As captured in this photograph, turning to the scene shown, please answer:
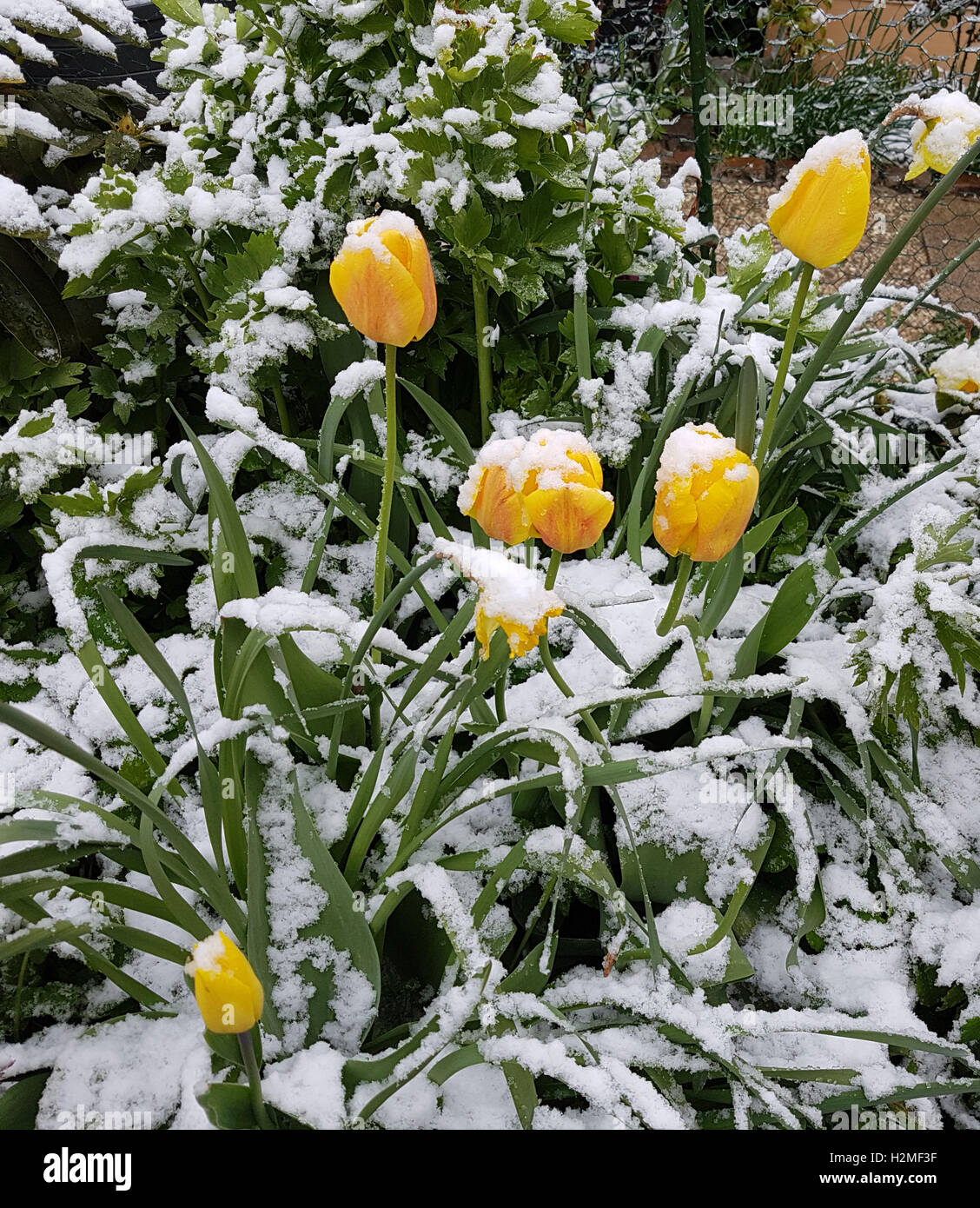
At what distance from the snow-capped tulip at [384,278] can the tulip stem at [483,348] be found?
1.27ft

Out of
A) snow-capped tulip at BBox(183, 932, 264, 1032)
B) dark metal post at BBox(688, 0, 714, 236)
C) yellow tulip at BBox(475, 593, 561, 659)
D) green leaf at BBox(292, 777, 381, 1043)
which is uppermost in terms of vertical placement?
dark metal post at BBox(688, 0, 714, 236)

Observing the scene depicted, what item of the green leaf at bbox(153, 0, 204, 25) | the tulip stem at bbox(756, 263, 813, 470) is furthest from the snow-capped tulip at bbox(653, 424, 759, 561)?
the green leaf at bbox(153, 0, 204, 25)

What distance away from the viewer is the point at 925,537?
2.63 ft

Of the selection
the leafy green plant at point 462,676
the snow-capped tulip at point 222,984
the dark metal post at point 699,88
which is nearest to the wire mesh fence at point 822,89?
the dark metal post at point 699,88

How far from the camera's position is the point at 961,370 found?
3.81 ft

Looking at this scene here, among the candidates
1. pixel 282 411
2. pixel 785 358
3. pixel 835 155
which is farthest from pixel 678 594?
pixel 282 411

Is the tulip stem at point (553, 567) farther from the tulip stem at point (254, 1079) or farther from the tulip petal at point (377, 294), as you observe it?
the tulip stem at point (254, 1079)

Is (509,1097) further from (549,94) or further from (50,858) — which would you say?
(549,94)

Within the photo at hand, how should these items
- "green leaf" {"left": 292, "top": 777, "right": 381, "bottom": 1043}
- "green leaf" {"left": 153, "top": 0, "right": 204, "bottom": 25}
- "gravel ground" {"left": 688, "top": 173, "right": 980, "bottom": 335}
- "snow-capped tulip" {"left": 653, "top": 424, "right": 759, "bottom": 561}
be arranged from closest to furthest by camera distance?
"snow-capped tulip" {"left": 653, "top": 424, "right": 759, "bottom": 561} < "green leaf" {"left": 292, "top": 777, "right": 381, "bottom": 1043} < "green leaf" {"left": 153, "top": 0, "right": 204, "bottom": 25} < "gravel ground" {"left": 688, "top": 173, "right": 980, "bottom": 335}

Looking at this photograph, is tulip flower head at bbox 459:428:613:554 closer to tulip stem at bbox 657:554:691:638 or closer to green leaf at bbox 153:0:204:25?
tulip stem at bbox 657:554:691:638

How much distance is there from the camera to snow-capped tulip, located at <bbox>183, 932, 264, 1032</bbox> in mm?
420

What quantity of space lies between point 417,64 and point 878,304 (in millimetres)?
734

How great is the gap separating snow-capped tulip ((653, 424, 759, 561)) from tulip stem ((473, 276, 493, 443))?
48 centimetres
